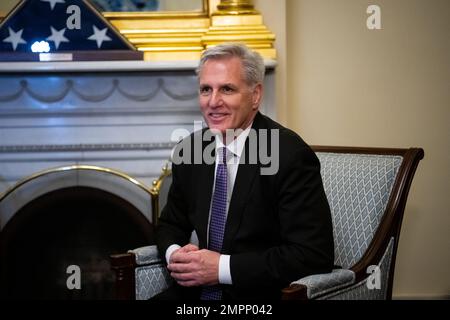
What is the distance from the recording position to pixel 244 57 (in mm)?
1733

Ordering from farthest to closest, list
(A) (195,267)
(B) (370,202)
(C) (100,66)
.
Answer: (C) (100,66)
(B) (370,202)
(A) (195,267)

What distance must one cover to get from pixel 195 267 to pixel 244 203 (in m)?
0.22

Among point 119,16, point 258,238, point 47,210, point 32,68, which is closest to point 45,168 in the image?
point 47,210

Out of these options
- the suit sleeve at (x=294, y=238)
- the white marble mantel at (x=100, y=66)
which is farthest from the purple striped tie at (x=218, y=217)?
the white marble mantel at (x=100, y=66)

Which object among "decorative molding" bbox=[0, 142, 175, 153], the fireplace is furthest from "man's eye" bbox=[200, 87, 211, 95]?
"decorative molding" bbox=[0, 142, 175, 153]

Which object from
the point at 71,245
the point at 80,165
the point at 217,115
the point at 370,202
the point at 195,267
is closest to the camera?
the point at 195,267

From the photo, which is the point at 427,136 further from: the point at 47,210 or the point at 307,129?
the point at 47,210

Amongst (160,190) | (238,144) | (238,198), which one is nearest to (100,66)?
(160,190)

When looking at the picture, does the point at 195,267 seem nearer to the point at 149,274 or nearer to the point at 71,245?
the point at 149,274

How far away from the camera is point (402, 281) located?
2.86 meters

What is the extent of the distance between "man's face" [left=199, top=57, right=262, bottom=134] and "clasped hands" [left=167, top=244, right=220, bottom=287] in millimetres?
358

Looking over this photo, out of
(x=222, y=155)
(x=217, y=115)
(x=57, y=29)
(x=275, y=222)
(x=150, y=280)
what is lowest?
(x=150, y=280)

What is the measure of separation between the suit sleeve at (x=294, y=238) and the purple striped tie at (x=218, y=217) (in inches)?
4.3

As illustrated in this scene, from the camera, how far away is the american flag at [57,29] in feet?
8.14
